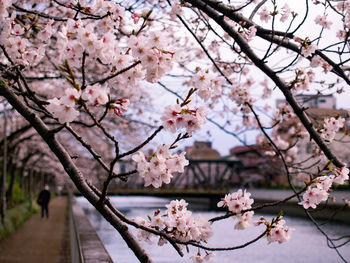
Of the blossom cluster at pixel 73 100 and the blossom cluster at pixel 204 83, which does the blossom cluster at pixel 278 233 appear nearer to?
the blossom cluster at pixel 204 83

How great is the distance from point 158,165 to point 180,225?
465 mm

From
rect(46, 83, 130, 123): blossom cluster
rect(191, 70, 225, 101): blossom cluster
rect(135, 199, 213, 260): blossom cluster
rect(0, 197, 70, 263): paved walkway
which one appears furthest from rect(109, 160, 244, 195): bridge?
rect(46, 83, 130, 123): blossom cluster

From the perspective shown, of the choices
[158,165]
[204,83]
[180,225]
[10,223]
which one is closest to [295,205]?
[10,223]

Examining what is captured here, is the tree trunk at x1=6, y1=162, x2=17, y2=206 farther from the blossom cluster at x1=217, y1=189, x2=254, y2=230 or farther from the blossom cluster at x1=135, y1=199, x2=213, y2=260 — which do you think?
the blossom cluster at x1=217, y1=189, x2=254, y2=230

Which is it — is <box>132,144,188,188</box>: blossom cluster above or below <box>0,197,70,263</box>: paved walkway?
above

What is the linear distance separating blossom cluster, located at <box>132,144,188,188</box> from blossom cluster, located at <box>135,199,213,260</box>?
14.9 inches

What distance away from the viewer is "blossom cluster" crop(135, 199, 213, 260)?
235cm

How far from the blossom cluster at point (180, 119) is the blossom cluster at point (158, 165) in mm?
110

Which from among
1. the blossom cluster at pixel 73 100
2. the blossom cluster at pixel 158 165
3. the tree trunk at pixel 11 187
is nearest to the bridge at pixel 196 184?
the tree trunk at pixel 11 187

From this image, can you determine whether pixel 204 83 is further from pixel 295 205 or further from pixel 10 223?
pixel 295 205

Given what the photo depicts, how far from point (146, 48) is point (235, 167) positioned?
6803cm

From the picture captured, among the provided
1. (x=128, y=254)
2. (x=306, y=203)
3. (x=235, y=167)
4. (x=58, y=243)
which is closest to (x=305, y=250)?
(x=128, y=254)

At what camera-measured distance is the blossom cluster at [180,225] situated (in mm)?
2351

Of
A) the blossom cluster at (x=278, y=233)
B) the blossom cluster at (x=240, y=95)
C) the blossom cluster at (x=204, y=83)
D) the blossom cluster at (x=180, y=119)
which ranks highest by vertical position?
the blossom cluster at (x=240, y=95)
